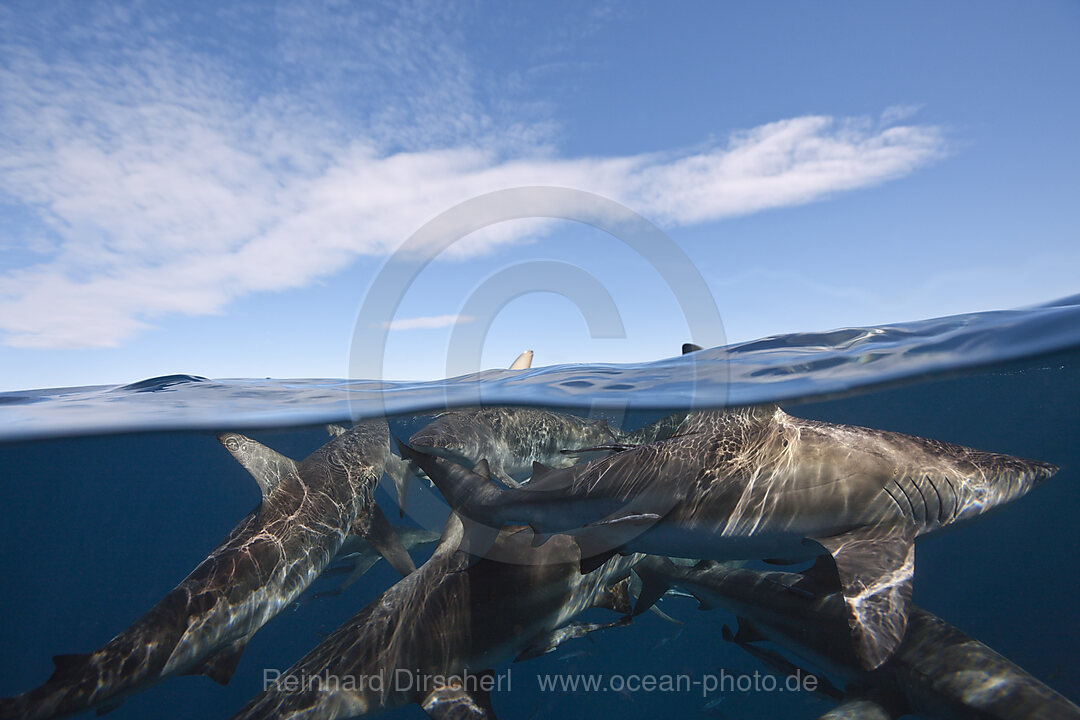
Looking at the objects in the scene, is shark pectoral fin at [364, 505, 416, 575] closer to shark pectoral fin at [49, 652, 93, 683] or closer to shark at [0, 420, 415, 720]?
shark at [0, 420, 415, 720]

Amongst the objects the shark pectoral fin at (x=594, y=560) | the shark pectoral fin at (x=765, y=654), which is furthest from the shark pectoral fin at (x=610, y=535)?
the shark pectoral fin at (x=765, y=654)

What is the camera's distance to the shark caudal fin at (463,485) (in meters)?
5.51

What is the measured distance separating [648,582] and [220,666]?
17.2 feet

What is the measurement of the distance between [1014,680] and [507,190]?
862 centimetres

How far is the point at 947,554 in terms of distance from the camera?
158ft

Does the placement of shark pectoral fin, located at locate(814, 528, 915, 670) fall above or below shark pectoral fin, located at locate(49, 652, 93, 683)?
above

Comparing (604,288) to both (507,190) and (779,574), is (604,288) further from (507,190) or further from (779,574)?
(779,574)

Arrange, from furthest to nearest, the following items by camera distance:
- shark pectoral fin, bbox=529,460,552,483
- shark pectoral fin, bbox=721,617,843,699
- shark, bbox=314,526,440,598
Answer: shark, bbox=314,526,440,598, shark pectoral fin, bbox=721,617,843,699, shark pectoral fin, bbox=529,460,552,483

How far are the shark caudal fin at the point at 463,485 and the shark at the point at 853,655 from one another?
233 cm

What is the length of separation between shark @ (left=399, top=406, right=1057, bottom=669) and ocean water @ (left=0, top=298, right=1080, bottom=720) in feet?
2.08

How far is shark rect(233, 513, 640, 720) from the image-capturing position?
15.8ft

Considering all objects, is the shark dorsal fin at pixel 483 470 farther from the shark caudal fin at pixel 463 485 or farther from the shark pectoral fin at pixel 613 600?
the shark pectoral fin at pixel 613 600

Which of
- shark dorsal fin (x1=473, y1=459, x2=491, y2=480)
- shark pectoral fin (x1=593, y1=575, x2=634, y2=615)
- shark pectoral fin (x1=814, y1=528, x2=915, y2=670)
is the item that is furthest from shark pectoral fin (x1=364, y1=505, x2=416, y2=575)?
shark pectoral fin (x1=814, y1=528, x2=915, y2=670)

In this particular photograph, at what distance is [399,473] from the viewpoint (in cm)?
912
